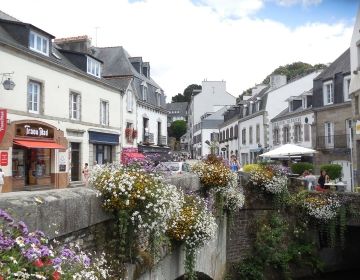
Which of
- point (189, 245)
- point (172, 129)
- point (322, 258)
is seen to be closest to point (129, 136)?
point (322, 258)

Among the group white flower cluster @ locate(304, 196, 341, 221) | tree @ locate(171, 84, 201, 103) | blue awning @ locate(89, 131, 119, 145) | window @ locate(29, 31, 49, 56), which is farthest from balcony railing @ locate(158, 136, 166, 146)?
tree @ locate(171, 84, 201, 103)

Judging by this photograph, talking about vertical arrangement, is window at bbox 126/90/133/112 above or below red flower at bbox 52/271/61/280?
above

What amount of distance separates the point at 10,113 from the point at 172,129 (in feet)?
238

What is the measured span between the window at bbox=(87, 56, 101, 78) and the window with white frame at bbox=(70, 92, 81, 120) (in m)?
2.02

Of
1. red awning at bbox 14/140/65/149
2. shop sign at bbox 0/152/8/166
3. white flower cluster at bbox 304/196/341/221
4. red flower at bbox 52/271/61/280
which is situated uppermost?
red awning at bbox 14/140/65/149

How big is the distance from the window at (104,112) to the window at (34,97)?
6146 mm

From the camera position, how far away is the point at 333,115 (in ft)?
88.5

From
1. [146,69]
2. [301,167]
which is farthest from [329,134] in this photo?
[146,69]

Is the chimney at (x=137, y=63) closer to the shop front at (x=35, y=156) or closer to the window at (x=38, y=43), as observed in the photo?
the window at (x=38, y=43)

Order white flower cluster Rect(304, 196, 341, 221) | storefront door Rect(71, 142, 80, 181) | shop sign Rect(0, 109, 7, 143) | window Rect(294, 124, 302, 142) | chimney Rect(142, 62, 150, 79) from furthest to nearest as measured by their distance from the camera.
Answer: chimney Rect(142, 62, 150, 79), window Rect(294, 124, 302, 142), storefront door Rect(71, 142, 80, 181), shop sign Rect(0, 109, 7, 143), white flower cluster Rect(304, 196, 341, 221)

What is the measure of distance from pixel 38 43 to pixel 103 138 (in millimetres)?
7260

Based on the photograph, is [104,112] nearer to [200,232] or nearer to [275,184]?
[275,184]

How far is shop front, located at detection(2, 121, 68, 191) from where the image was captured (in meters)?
17.6

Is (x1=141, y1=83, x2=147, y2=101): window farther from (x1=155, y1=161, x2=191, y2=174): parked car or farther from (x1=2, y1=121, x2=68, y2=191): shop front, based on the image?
(x1=155, y1=161, x2=191, y2=174): parked car
